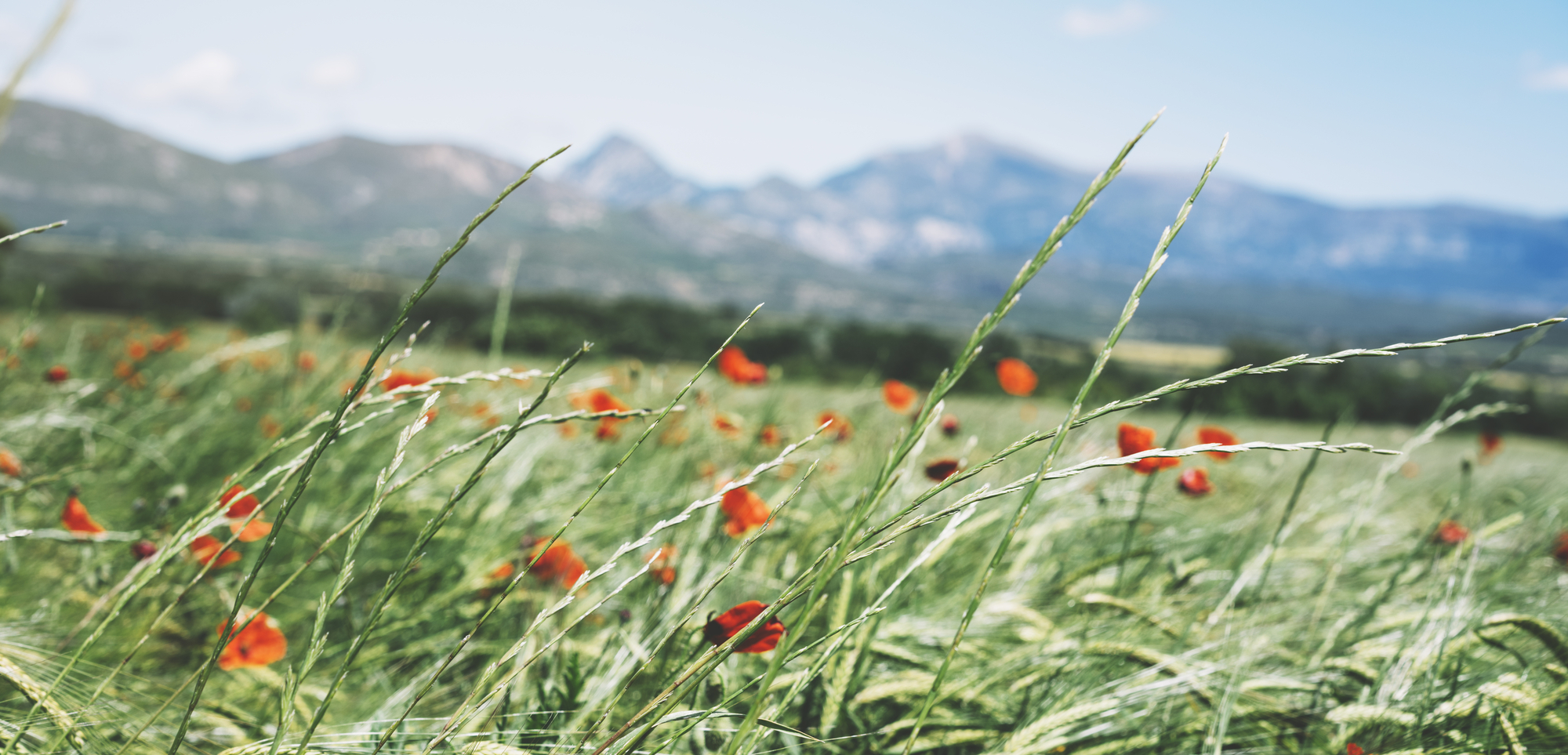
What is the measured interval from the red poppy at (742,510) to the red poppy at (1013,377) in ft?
3.99

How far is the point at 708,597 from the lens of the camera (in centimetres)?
109

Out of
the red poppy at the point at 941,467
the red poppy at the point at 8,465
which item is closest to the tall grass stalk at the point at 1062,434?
the red poppy at the point at 941,467

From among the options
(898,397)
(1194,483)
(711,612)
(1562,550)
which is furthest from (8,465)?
(1562,550)

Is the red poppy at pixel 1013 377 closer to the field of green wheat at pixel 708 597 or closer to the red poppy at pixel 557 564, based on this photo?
the field of green wheat at pixel 708 597

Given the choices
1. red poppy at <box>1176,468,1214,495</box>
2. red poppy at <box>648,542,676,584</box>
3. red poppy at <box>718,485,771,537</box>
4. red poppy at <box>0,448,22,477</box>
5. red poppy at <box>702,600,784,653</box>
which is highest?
red poppy at <box>1176,468,1214,495</box>

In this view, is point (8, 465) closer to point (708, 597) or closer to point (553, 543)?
point (708, 597)

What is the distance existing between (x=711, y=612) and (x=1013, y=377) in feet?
5.69

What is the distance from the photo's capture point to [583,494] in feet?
6.48

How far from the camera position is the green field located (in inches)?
28.6

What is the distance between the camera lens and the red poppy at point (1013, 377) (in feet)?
7.39

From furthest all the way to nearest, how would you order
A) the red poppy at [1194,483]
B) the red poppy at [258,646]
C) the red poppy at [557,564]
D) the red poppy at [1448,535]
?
the red poppy at [1194,483], the red poppy at [1448,535], the red poppy at [557,564], the red poppy at [258,646]

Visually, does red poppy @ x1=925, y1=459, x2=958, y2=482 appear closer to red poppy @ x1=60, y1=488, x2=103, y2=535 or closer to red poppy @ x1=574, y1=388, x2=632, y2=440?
red poppy @ x1=574, y1=388, x2=632, y2=440

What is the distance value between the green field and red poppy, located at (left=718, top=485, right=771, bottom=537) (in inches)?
3.6

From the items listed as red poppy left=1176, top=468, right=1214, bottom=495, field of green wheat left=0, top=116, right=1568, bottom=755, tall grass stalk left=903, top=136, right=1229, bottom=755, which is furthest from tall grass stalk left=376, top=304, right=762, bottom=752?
red poppy left=1176, top=468, right=1214, bottom=495
